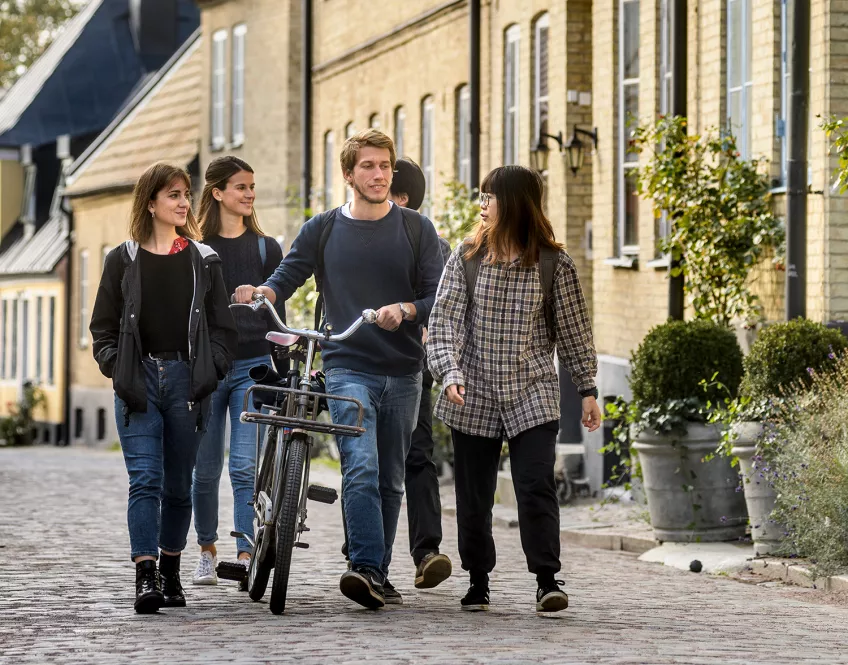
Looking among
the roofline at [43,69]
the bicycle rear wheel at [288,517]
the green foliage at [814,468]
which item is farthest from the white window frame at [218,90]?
the bicycle rear wheel at [288,517]

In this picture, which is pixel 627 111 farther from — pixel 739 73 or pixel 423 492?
pixel 423 492

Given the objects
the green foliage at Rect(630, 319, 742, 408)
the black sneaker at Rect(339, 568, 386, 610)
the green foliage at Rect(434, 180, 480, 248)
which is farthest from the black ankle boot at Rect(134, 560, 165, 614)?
the green foliage at Rect(434, 180, 480, 248)

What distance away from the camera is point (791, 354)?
10773 millimetres

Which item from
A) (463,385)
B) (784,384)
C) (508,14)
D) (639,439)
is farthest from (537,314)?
(508,14)

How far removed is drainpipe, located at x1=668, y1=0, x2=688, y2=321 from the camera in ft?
48.5

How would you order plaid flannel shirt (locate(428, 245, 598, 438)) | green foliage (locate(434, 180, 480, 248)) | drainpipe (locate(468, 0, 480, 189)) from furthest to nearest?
drainpipe (locate(468, 0, 480, 189)), green foliage (locate(434, 180, 480, 248)), plaid flannel shirt (locate(428, 245, 598, 438))

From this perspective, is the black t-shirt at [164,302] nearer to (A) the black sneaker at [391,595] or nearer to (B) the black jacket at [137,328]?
(B) the black jacket at [137,328]

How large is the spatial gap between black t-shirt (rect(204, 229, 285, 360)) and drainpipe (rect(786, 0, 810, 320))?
4.14 m

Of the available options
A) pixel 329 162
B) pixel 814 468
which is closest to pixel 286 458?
pixel 814 468

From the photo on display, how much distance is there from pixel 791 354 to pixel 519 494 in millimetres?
3412

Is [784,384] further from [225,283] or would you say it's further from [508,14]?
[508,14]

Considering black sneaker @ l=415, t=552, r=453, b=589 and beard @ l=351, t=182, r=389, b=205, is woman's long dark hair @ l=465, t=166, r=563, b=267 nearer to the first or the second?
beard @ l=351, t=182, r=389, b=205

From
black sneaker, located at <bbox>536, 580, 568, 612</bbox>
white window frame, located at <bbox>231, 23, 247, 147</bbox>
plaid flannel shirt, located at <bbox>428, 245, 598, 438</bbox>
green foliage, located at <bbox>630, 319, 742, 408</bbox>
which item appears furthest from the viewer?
white window frame, located at <bbox>231, 23, 247, 147</bbox>

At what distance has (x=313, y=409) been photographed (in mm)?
7922
